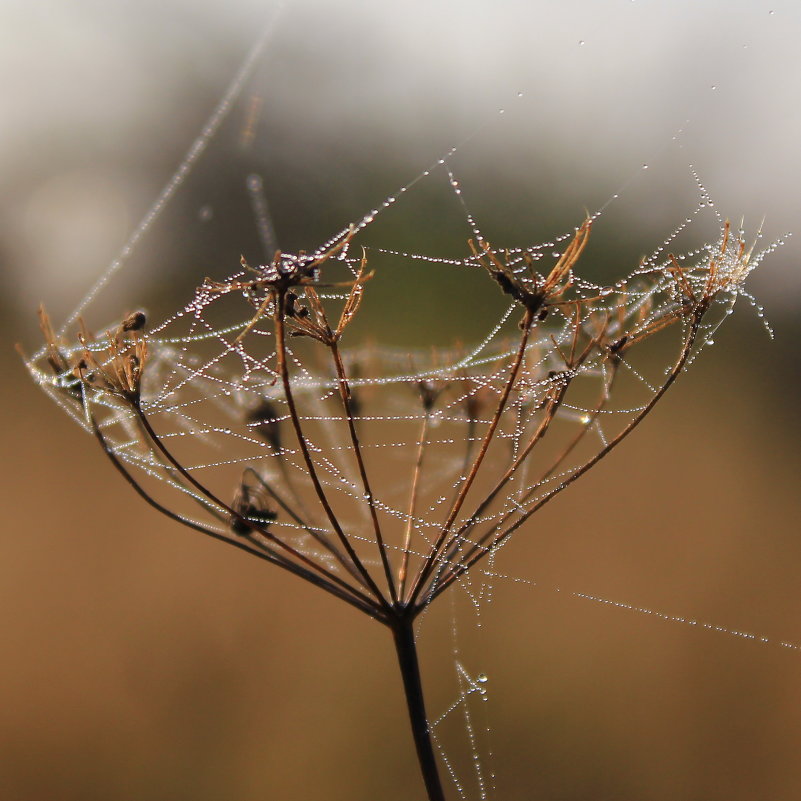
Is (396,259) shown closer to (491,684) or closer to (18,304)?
(18,304)

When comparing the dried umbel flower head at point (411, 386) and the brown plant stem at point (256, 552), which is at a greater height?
the dried umbel flower head at point (411, 386)

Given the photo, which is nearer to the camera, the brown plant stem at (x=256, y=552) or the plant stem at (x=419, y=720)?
the plant stem at (x=419, y=720)

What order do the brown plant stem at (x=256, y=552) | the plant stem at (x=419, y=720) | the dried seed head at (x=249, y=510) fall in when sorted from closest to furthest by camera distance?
the plant stem at (x=419, y=720) → the brown plant stem at (x=256, y=552) → the dried seed head at (x=249, y=510)

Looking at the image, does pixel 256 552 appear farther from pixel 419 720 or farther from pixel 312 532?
pixel 419 720

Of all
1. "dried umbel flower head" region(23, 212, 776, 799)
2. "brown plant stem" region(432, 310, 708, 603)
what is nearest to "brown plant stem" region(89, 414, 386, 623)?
"dried umbel flower head" region(23, 212, 776, 799)

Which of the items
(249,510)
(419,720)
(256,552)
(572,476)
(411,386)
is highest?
(411,386)

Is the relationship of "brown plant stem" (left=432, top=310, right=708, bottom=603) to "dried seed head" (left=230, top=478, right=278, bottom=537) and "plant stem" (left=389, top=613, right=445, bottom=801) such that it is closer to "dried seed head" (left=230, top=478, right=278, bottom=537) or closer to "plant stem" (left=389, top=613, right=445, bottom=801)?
"plant stem" (left=389, top=613, right=445, bottom=801)

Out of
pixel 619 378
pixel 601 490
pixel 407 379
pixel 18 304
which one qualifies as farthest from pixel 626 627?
pixel 18 304

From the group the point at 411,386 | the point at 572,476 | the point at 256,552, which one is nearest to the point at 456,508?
the point at 572,476

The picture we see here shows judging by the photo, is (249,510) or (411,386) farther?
(411,386)

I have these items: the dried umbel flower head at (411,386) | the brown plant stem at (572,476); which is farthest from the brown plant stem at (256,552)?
the brown plant stem at (572,476)

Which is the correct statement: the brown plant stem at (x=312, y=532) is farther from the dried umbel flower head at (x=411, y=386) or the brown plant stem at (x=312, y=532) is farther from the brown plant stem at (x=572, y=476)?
the brown plant stem at (x=572, y=476)

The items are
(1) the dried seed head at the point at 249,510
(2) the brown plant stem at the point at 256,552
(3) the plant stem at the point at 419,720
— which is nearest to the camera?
(3) the plant stem at the point at 419,720
